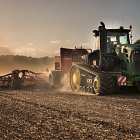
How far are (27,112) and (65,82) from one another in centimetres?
1223

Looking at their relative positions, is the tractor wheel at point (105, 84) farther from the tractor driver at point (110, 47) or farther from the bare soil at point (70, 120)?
the bare soil at point (70, 120)

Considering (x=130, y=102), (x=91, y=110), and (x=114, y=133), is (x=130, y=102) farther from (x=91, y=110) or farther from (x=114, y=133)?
(x=114, y=133)

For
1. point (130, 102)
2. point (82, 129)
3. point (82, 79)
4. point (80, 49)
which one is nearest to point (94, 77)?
point (82, 79)

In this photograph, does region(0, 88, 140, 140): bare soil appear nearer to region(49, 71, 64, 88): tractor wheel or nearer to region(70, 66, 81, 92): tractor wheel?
region(70, 66, 81, 92): tractor wheel

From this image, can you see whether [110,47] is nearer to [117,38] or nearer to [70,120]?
[117,38]

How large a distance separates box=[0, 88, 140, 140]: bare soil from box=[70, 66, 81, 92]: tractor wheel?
624 centimetres

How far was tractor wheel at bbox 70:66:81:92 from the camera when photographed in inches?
854

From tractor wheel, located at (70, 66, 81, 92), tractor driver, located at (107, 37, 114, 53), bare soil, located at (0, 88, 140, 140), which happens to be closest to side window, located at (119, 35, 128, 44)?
tractor driver, located at (107, 37, 114, 53)

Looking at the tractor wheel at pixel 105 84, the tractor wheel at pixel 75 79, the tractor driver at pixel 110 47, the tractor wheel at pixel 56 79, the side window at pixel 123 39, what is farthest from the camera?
the tractor wheel at pixel 56 79

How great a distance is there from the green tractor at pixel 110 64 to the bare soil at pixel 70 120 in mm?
3109

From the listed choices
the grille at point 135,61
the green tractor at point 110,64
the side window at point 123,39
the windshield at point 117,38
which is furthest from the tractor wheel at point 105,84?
the side window at point 123,39

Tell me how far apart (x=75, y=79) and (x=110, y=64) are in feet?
9.92

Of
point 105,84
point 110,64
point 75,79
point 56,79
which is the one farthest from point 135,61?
point 56,79

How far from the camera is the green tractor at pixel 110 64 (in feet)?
60.6
